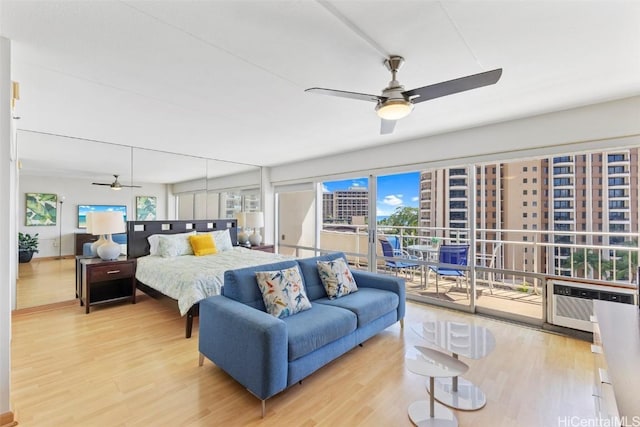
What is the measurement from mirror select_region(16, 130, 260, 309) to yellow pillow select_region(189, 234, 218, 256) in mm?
752

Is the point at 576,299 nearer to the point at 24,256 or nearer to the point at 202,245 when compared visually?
the point at 202,245

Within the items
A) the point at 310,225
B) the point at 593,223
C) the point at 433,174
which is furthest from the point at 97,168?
the point at 593,223

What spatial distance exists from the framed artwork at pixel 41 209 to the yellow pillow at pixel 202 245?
72.6 inches

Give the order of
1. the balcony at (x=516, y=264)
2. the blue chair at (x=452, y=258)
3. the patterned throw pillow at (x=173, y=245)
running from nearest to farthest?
the balcony at (x=516, y=264) < the blue chair at (x=452, y=258) < the patterned throw pillow at (x=173, y=245)

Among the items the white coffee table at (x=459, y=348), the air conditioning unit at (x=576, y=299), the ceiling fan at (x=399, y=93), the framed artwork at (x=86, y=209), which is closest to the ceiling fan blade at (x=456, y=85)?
the ceiling fan at (x=399, y=93)

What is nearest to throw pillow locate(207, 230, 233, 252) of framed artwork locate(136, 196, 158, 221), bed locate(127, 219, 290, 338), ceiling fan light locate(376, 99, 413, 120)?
bed locate(127, 219, 290, 338)

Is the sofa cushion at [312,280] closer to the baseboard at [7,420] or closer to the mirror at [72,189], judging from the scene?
the baseboard at [7,420]

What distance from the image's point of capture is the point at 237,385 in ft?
7.13

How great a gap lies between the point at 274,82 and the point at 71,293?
4278 mm

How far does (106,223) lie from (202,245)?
4.22ft

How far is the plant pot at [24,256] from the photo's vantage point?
385cm

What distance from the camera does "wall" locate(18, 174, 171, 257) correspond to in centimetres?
385

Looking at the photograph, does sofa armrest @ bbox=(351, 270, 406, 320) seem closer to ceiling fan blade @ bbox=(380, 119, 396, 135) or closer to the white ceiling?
ceiling fan blade @ bbox=(380, 119, 396, 135)

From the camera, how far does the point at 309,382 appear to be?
222 centimetres
